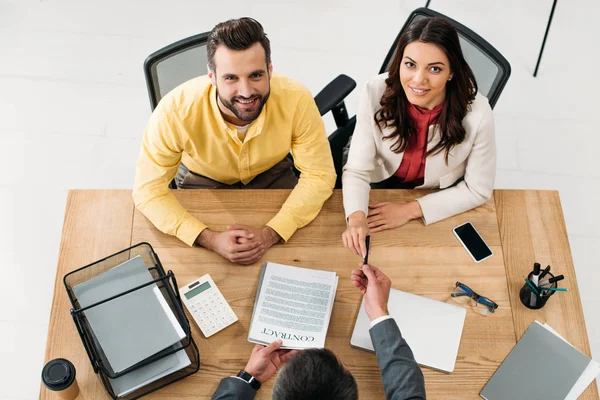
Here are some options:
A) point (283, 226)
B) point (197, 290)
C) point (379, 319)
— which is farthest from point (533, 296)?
point (197, 290)

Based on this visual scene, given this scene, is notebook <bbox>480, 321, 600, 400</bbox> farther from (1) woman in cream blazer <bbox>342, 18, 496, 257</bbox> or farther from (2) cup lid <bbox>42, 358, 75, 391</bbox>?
(2) cup lid <bbox>42, 358, 75, 391</bbox>

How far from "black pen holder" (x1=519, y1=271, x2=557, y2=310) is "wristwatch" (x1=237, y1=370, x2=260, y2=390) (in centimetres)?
79

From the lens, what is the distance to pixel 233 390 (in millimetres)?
1655

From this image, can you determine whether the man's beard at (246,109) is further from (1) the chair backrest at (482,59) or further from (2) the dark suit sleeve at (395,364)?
(2) the dark suit sleeve at (395,364)

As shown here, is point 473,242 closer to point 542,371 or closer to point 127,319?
point 542,371

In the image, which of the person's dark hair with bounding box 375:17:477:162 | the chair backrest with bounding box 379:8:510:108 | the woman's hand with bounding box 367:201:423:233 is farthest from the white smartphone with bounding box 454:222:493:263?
the chair backrest with bounding box 379:8:510:108

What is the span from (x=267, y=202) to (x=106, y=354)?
675 mm

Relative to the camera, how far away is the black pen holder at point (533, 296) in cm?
182

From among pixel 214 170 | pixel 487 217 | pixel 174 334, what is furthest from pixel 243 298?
pixel 487 217

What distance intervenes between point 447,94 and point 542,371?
0.85 metres

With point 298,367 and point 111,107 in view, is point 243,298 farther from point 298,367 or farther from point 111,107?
point 111,107

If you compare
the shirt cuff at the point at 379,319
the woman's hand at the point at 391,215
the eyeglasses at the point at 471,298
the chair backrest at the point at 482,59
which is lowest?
the shirt cuff at the point at 379,319

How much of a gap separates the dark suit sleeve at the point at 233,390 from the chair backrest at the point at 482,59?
1203mm

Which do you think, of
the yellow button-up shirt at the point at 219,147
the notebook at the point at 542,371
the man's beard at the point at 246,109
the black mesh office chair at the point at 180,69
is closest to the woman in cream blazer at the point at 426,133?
the yellow button-up shirt at the point at 219,147
